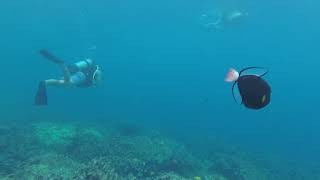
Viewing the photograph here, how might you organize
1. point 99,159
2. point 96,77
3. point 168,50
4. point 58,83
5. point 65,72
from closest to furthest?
point 99,159
point 96,77
point 65,72
point 58,83
point 168,50

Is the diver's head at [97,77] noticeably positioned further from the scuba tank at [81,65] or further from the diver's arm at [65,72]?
the diver's arm at [65,72]

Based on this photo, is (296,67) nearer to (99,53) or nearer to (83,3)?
(99,53)

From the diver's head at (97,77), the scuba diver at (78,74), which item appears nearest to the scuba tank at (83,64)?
the scuba diver at (78,74)

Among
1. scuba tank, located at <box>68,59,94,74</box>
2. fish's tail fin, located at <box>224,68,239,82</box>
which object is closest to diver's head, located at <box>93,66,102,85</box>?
scuba tank, located at <box>68,59,94,74</box>

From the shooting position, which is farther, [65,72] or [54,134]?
[54,134]

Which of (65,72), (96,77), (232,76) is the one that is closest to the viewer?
(232,76)

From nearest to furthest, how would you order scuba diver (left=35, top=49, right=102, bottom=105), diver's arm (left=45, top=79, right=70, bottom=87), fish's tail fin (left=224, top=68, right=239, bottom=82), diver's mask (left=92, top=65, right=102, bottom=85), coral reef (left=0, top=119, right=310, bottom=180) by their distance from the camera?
fish's tail fin (left=224, top=68, right=239, bottom=82) → coral reef (left=0, top=119, right=310, bottom=180) → diver's mask (left=92, top=65, right=102, bottom=85) → scuba diver (left=35, top=49, right=102, bottom=105) → diver's arm (left=45, top=79, right=70, bottom=87)

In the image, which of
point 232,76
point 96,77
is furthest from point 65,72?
point 232,76

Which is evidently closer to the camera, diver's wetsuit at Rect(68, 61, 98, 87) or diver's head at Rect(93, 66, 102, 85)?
diver's head at Rect(93, 66, 102, 85)

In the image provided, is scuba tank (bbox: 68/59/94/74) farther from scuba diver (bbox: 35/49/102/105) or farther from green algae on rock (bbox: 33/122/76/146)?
green algae on rock (bbox: 33/122/76/146)

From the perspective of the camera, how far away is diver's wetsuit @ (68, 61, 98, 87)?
13.7m

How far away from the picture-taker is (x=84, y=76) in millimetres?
13805

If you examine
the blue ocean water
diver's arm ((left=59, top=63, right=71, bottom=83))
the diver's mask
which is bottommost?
the diver's mask

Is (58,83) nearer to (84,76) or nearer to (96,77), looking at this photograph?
(84,76)
